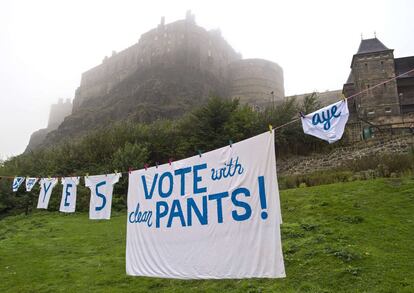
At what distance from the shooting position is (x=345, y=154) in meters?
20.8

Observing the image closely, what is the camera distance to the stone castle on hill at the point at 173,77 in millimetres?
64875

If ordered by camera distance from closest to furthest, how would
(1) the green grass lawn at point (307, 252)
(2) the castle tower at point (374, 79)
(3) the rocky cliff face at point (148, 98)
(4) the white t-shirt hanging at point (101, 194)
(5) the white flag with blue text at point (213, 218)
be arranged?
1. (5) the white flag with blue text at point (213, 218)
2. (1) the green grass lawn at point (307, 252)
3. (4) the white t-shirt hanging at point (101, 194)
4. (2) the castle tower at point (374, 79)
5. (3) the rocky cliff face at point (148, 98)

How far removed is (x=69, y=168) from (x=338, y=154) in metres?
19.1

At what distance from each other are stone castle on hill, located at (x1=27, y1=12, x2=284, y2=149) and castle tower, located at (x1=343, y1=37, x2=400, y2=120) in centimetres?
2423

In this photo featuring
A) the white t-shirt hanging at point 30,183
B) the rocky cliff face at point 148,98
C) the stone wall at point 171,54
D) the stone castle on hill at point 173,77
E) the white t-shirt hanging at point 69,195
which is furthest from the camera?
the stone wall at point 171,54

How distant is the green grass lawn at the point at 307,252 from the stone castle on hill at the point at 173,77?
46841 millimetres

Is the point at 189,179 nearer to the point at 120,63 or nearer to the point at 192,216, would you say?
the point at 192,216

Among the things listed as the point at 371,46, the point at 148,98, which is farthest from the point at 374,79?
the point at 148,98

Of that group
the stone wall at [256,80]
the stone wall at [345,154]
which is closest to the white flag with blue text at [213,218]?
the stone wall at [345,154]

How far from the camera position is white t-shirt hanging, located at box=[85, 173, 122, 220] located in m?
9.68

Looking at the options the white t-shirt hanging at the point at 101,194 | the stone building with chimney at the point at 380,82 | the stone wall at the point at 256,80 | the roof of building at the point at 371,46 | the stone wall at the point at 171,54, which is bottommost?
the white t-shirt hanging at the point at 101,194

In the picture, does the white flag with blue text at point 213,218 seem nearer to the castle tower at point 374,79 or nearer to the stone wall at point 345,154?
the stone wall at point 345,154

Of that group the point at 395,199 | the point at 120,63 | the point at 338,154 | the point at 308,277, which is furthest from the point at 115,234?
the point at 120,63

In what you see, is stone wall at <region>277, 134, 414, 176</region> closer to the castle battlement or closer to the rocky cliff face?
the rocky cliff face
